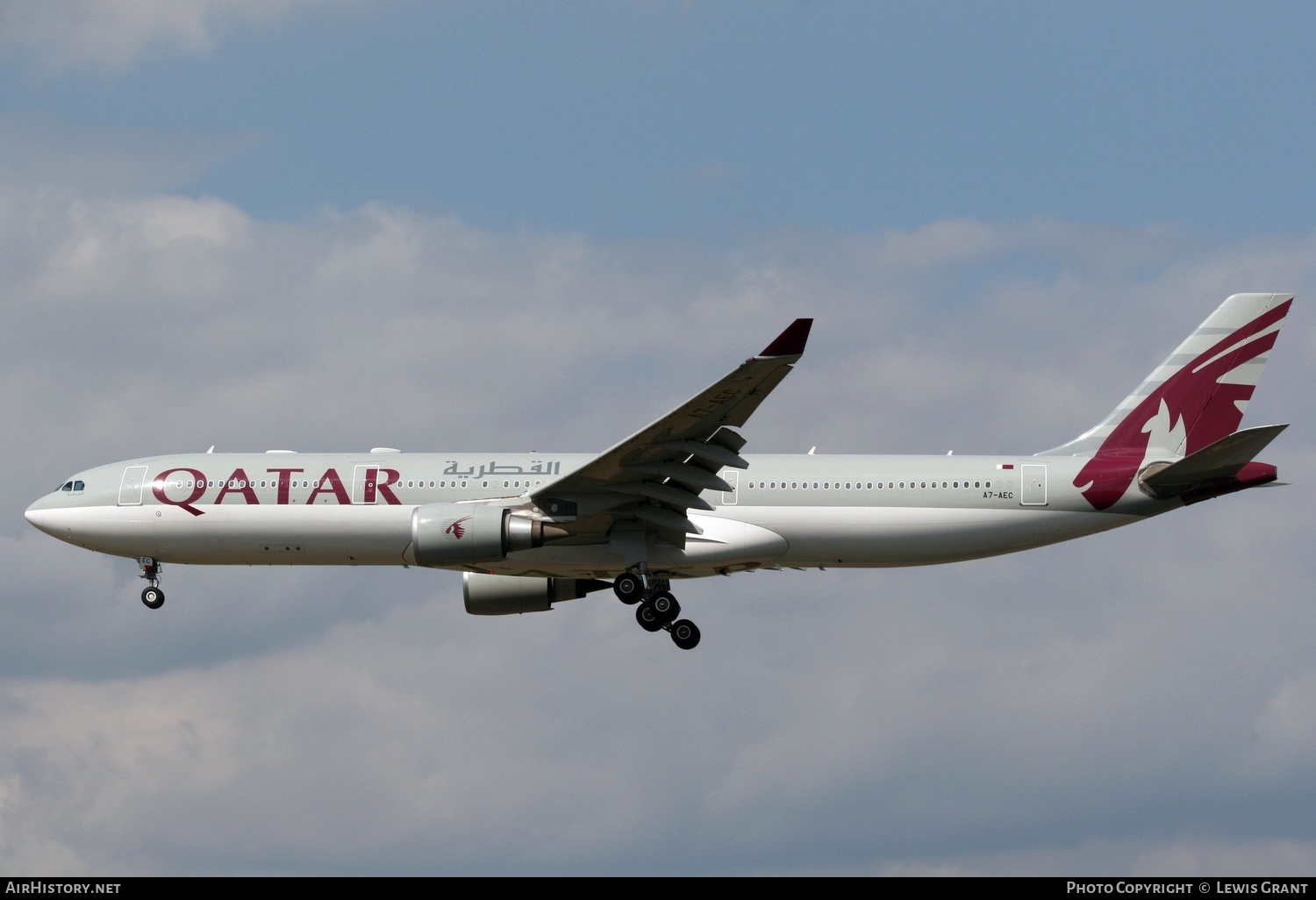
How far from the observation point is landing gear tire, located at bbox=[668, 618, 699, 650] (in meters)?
42.6

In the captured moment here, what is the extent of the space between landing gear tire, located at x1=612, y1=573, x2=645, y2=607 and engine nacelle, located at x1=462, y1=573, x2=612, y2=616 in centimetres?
324

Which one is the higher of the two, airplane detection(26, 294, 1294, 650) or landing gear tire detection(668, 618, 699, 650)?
airplane detection(26, 294, 1294, 650)

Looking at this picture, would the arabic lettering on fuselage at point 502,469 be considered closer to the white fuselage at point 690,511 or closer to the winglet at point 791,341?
the white fuselage at point 690,511

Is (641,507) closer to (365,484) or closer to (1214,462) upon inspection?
(365,484)

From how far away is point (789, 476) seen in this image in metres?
42.9

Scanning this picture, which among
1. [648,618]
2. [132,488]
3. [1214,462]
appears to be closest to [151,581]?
[132,488]

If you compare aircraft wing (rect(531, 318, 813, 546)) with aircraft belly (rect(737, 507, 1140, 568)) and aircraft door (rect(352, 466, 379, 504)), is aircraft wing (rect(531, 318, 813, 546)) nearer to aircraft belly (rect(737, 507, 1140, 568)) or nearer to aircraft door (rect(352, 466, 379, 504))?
aircraft belly (rect(737, 507, 1140, 568))

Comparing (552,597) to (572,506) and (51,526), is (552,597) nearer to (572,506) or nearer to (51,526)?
(572,506)

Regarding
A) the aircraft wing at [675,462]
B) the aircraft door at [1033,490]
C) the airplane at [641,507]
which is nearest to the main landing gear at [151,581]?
the airplane at [641,507]

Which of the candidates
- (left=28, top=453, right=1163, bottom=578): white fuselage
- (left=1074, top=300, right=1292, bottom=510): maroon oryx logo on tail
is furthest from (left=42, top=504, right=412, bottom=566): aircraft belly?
(left=1074, top=300, right=1292, bottom=510): maroon oryx logo on tail

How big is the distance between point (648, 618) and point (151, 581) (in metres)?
13.6

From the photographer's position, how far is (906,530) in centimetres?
4253

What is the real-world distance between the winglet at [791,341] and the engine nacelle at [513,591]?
525 inches

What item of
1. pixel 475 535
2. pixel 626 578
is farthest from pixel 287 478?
pixel 626 578
